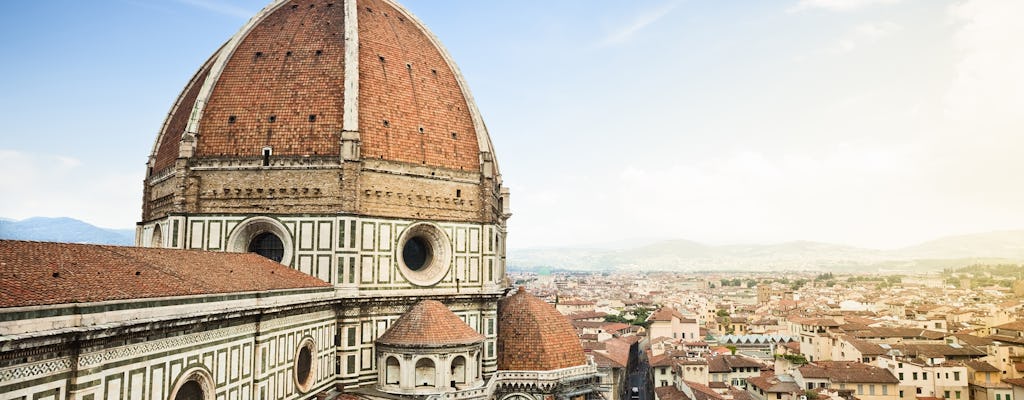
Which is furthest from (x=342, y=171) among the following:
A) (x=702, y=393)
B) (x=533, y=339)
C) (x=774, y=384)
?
(x=774, y=384)

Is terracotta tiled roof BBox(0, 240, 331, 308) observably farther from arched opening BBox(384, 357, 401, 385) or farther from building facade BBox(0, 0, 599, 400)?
arched opening BBox(384, 357, 401, 385)

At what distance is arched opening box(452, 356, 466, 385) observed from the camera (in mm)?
22703

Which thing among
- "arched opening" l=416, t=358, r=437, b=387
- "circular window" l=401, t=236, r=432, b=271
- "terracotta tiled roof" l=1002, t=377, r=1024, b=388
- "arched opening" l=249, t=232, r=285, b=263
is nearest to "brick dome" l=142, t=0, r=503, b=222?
"arched opening" l=249, t=232, r=285, b=263

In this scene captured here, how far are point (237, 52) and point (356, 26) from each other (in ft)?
14.0

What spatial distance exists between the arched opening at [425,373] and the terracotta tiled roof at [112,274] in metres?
A: 4.58

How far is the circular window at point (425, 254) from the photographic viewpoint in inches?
975

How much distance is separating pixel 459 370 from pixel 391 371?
206 centimetres

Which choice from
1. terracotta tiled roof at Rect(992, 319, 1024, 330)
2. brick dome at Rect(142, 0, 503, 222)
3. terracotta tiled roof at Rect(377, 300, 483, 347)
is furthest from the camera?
terracotta tiled roof at Rect(992, 319, 1024, 330)

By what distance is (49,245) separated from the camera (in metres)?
14.3

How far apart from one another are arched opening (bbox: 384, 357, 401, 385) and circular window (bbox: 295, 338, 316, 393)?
7.81 ft

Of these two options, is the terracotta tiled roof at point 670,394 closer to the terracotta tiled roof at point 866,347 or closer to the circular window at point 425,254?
the terracotta tiled roof at point 866,347

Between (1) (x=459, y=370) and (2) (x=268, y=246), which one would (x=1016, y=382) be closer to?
(1) (x=459, y=370)

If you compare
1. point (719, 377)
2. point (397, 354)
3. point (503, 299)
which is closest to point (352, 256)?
point (397, 354)

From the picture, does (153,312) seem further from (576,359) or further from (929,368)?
(929,368)
